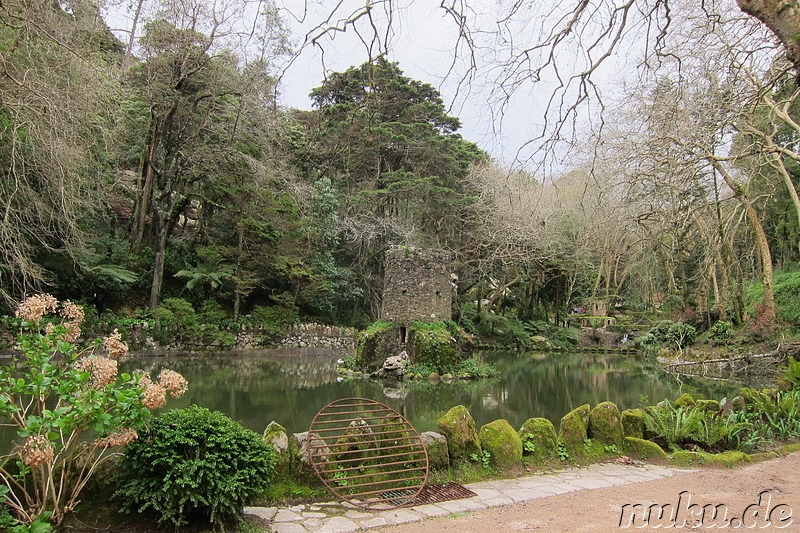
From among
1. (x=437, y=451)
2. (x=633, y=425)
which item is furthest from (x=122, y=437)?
(x=633, y=425)

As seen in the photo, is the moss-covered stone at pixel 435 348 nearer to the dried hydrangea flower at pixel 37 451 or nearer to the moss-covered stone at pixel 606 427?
the moss-covered stone at pixel 606 427

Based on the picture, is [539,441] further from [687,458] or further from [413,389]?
[413,389]

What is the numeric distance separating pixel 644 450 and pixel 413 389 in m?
8.71

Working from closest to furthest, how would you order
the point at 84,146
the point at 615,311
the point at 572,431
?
the point at 572,431 → the point at 84,146 → the point at 615,311

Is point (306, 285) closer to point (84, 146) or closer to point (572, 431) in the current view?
point (84, 146)

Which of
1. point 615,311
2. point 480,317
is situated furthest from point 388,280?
point 615,311

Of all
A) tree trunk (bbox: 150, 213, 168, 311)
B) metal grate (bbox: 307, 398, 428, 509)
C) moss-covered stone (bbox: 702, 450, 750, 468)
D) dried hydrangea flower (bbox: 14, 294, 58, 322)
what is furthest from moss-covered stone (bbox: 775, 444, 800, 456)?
tree trunk (bbox: 150, 213, 168, 311)

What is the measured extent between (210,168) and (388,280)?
25.6 ft

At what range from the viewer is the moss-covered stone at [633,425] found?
20.2 feet

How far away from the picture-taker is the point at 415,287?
18.2 meters

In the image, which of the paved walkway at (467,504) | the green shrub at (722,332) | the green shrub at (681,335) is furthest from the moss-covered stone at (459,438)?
the green shrub at (681,335)

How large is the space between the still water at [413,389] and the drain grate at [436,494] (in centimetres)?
396

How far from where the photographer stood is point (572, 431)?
5.83m

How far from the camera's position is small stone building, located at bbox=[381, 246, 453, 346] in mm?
18094
